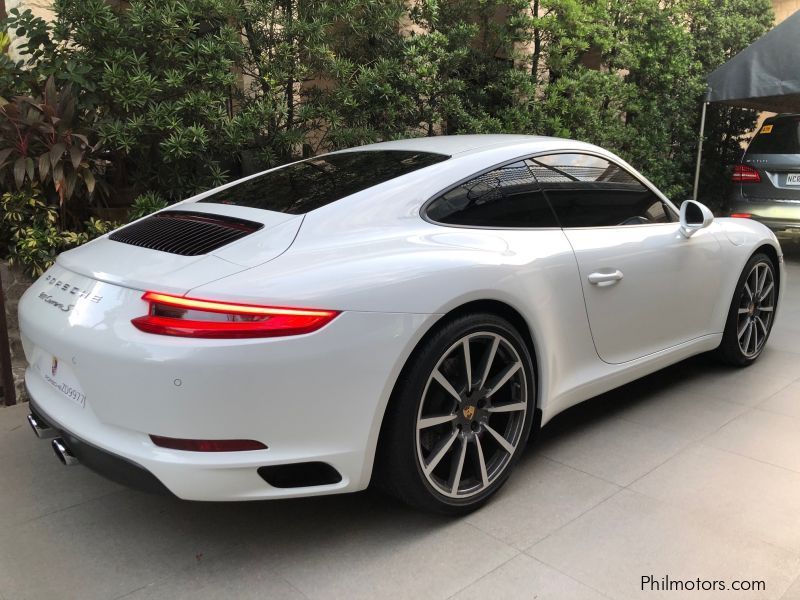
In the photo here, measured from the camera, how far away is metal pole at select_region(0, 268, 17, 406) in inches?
147

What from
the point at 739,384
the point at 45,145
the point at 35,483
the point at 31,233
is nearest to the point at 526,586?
the point at 35,483

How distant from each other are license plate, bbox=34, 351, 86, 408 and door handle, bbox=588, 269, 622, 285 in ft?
6.87

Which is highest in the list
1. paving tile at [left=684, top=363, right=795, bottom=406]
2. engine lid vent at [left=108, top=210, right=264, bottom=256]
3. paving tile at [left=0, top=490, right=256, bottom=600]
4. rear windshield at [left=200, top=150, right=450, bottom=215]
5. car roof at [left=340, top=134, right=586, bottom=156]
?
car roof at [left=340, top=134, right=586, bottom=156]

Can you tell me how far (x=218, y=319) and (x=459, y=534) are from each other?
1.24 meters

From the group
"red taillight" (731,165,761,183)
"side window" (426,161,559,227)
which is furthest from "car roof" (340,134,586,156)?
"red taillight" (731,165,761,183)

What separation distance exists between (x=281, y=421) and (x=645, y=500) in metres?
1.61

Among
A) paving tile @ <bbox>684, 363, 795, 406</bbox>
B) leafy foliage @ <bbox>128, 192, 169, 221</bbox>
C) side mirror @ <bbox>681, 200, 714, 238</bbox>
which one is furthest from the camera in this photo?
leafy foliage @ <bbox>128, 192, 169, 221</bbox>

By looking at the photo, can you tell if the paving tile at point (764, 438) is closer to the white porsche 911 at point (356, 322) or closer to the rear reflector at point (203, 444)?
the white porsche 911 at point (356, 322)

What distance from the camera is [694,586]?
2268 millimetres

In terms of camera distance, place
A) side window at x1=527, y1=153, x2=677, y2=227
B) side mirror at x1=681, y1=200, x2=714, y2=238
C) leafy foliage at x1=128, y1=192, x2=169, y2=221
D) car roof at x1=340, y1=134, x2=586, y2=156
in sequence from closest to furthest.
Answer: car roof at x1=340, y1=134, x2=586, y2=156, side window at x1=527, y1=153, x2=677, y2=227, side mirror at x1=681, y1=200, x2=714, y2=238, leafy foliage at x1=128, y1=192, x2=169, y2=221

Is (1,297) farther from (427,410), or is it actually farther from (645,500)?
(645,500)

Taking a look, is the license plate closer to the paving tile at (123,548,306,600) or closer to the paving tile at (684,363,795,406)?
the paving tile at (123,548,306,600)

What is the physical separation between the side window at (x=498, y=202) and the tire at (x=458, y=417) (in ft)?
1.45

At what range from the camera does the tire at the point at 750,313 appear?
4.15m
